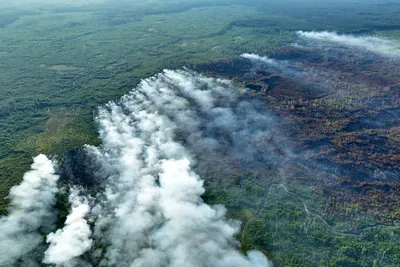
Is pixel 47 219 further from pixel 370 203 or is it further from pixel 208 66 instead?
pixel 208 66

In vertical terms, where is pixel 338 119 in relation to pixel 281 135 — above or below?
above

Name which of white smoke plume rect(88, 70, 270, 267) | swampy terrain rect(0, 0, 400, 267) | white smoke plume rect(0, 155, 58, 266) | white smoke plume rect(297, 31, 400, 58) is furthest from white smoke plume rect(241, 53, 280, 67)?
white smoke plume rect(0, 155, 58, 266)

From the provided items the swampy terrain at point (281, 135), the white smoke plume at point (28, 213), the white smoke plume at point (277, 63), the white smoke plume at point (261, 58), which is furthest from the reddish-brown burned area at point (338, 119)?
the white smoke plume at point (28, 213)

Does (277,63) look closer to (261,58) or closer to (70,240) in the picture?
(261,58)

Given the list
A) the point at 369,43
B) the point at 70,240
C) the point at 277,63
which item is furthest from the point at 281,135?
the point at 369,43

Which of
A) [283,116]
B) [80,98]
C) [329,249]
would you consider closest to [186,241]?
[329,249]

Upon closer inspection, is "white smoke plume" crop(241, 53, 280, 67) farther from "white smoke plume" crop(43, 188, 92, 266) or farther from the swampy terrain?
"white smoke plume" crop(43, 188, 92, 266)

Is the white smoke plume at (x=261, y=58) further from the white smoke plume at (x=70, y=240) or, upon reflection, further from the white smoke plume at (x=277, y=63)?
the white smoke plume at (x=70, y=240)
